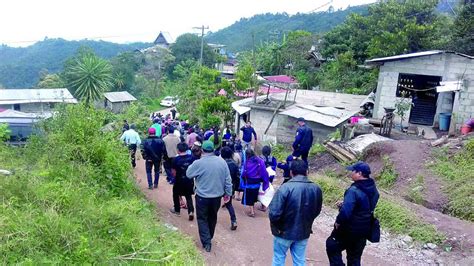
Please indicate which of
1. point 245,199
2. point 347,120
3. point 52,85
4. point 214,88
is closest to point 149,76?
point 52,85

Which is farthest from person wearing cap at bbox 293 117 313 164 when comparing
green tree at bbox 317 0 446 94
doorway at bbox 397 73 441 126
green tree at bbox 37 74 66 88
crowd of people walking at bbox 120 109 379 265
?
green tree at bbox 37 74 66 88

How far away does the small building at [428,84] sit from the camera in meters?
14.2

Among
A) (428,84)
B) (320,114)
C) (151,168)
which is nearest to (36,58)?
(320,114)

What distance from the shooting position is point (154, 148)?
8.86 metres

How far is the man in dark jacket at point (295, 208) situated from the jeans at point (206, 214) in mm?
1338

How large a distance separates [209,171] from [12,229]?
2.57 metres

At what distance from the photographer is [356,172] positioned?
4.67m

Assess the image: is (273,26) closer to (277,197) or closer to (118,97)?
(118,97)

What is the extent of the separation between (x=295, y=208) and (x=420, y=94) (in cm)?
1413

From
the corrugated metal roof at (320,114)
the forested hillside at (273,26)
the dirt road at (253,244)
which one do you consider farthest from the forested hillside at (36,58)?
the dirt road at (253,244)

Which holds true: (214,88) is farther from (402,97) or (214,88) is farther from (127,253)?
(127,253)

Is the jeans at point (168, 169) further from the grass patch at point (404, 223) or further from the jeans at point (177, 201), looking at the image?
the grass patch at point (404, 223)

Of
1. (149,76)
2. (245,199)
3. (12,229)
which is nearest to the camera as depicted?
(12,229)

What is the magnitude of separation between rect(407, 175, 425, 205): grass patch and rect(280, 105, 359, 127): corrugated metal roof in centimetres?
561
